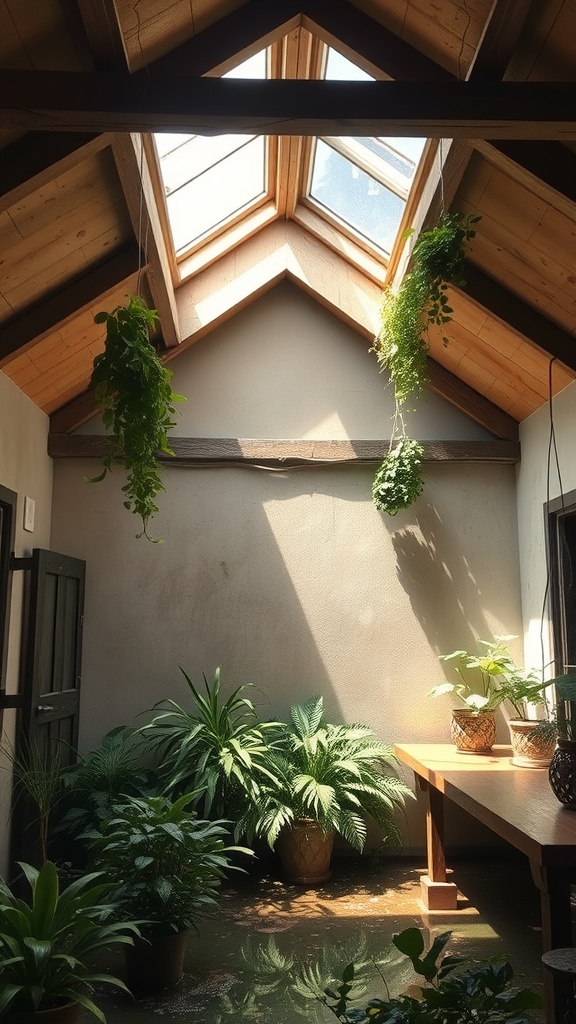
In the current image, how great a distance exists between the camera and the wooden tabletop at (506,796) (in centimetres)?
301

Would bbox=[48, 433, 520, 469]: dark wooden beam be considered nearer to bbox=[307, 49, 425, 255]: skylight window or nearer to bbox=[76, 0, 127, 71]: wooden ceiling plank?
bbox=[307, 49, 425, 255]: skylight window

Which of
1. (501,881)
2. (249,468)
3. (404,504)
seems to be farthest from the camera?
(249,468)

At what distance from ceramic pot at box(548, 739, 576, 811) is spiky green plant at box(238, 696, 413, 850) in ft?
6.35

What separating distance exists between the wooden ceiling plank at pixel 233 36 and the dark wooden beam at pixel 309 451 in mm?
2825

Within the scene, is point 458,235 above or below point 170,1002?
above

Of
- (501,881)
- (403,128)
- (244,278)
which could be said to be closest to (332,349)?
(244,278)

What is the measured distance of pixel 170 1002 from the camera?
11.7ft

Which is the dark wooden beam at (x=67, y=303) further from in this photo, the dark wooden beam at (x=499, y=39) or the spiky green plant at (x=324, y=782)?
the spiky green plant at (x=324, y=782)

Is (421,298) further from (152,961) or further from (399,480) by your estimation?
(152,961)

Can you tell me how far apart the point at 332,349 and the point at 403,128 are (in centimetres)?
329

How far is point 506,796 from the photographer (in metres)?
3.87

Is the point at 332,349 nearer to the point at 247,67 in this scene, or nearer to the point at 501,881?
the point at 247,67

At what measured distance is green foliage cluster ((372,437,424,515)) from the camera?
5.97m

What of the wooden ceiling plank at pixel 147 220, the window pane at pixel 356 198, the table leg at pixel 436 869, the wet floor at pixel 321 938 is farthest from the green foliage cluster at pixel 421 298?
the wet floor at pixel 321 938
